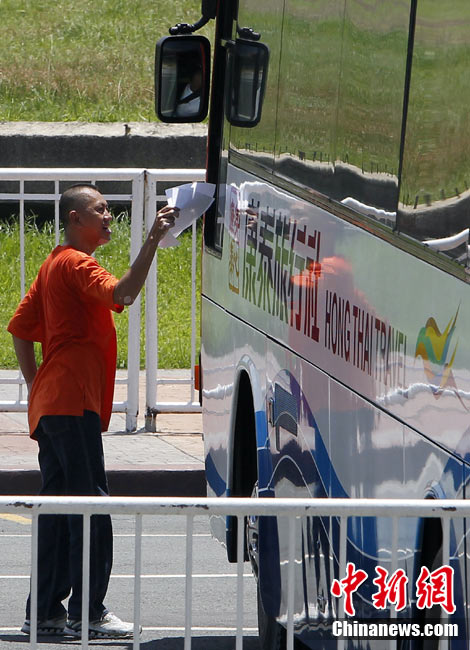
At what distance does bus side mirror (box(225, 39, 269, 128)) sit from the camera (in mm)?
5703

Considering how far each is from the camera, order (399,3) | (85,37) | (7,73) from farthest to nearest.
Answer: (85,37) < (7,73) < (399,3)

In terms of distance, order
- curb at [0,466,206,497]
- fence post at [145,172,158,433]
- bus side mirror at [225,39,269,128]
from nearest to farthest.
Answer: bus side mirror at [225,39,269,128] → curb at [0,466,206,497] → fence post at [145,172,158,433]

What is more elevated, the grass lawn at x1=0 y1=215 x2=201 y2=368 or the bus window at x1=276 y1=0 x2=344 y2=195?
the bus window at x1=276 y1=0 x2=344 y2=195

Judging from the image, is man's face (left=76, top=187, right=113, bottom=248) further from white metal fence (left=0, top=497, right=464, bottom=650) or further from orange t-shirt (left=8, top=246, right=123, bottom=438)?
white metal fence (left=0, top=497, right=464, bottom=650)

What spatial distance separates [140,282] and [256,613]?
5.38 ft

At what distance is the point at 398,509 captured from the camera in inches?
131

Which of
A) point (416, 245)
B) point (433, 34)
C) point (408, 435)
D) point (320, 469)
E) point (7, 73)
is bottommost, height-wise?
point (7, 73)

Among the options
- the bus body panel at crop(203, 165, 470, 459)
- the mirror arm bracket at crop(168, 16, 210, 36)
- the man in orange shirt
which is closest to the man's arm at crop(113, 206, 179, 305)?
the man in orange shirt

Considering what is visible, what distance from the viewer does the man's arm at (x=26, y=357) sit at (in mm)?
6328

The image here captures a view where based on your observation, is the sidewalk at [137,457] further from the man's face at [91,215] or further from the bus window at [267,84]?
the bus window at [267,84]

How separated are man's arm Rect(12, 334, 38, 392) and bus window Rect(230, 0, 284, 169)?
3.98 ft

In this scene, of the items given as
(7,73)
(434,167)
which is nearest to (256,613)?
(434,167)

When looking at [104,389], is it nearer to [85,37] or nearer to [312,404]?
[312,404]

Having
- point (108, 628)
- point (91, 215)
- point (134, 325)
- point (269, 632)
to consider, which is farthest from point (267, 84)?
point (134, 325)
